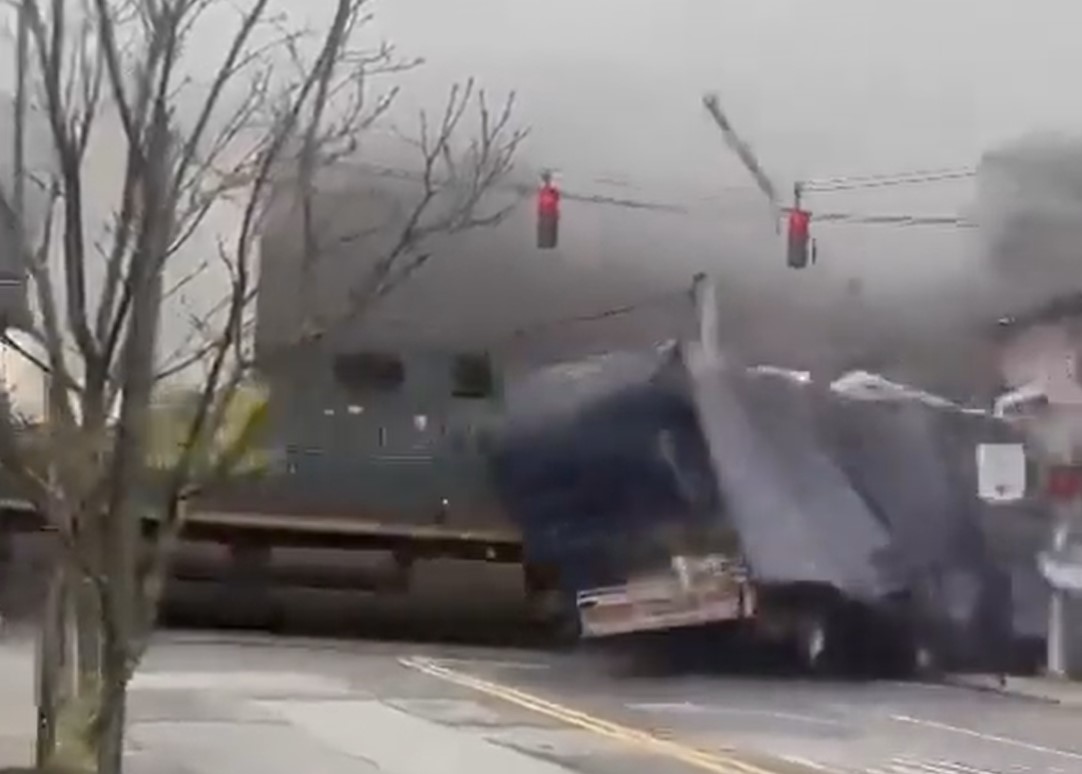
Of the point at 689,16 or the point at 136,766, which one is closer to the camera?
the point at 136,766

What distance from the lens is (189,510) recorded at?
88.7 inches

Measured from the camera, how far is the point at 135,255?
1.99 meters

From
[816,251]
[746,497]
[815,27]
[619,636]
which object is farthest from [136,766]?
[815,27]

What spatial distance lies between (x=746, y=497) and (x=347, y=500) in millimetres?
571

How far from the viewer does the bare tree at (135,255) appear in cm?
201

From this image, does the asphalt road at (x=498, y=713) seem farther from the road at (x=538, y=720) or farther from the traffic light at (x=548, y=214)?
the traffic light at (x=548, y=214)

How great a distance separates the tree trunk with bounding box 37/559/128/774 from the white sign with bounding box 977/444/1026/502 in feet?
3.99

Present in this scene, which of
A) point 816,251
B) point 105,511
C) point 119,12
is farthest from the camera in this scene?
point 816,251

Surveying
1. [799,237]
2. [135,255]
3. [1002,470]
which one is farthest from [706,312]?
[135,255]

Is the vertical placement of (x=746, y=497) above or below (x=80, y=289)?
below

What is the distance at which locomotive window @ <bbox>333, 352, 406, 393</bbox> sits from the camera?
2443 millimetres

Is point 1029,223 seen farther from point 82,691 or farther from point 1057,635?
point 82,691

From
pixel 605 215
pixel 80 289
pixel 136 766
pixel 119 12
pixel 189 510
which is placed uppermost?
pixel 119 12

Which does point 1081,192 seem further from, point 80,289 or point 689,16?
point 80,289
